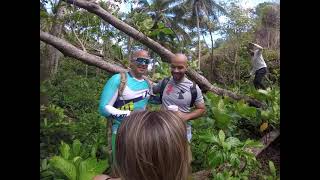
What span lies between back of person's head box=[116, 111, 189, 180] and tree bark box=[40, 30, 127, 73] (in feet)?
12.9

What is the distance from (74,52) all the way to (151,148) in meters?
4.03

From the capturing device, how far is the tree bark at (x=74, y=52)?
193 inches

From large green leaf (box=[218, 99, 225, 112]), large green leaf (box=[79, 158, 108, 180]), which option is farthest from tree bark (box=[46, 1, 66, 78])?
large green leaf (box=[79, 158, 108, 180])

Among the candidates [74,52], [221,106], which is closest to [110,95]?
[74,52]

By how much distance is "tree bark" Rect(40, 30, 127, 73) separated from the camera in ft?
16.1

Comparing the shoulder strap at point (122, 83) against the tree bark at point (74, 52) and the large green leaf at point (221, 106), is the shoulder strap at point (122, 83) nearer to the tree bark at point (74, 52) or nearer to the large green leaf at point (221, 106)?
the tree bark at point (74, 52)

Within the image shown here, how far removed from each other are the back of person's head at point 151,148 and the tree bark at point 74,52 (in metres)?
3.94

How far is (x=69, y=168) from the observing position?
366 cm

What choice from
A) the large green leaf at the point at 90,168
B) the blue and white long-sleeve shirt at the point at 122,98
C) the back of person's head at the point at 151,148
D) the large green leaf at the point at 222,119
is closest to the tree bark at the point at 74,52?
the large green leaf at the point at 222,119

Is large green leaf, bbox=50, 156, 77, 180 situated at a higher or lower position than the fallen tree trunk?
lower

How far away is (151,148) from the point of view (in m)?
1.15

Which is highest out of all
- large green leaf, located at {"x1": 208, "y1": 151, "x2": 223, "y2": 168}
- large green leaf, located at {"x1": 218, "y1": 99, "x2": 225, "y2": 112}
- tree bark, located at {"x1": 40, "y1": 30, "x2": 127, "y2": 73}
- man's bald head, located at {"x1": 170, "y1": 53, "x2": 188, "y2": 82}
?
tree bark, located at {"x1": 40, "y1": 30, "x2": 127, "y2": 73}

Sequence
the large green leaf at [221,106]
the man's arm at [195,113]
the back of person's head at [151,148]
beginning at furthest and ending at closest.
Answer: the large green leaf at [221,106] → the man's arm at [195,113] → the back of person's head at [151,148]

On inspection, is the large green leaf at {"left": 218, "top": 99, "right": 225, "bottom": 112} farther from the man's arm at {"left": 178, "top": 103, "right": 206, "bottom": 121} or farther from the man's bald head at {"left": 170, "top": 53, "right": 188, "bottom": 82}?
the man's bald head at {"left": 170, "top": 53, "right": 188, "bottom": 82}
